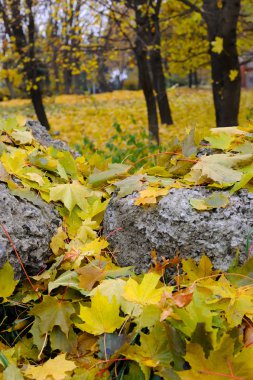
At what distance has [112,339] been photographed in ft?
3.58

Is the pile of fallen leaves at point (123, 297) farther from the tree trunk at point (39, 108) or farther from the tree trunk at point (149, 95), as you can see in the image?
the tree trunk at point (39, 108)

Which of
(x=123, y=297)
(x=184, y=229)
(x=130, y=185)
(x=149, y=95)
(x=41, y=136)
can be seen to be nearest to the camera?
(x=123, y=297)

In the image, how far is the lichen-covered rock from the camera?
52.2 inches

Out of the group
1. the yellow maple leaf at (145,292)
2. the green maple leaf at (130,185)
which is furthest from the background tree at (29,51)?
the yellow maple leaf at (145,292)

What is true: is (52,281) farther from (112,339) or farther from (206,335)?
(206,335)

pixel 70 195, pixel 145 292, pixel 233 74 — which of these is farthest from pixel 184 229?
pixel 233 74

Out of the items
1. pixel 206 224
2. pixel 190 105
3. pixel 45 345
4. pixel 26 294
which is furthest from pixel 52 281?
pixel 190 105

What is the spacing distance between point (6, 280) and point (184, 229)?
605mm

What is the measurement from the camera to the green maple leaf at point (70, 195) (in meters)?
1.66

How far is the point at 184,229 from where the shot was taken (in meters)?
1.38

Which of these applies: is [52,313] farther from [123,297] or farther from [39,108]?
[39,108]

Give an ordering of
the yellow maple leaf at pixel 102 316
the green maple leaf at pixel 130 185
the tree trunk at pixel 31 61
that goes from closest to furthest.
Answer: the yellow maple leaf at pixel 102 316, the green maple leaf at pixel 130 185, the tree trunk at pixel 31 61

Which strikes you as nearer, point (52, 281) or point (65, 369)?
point (65, 369)

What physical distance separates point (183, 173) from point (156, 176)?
113 mm
